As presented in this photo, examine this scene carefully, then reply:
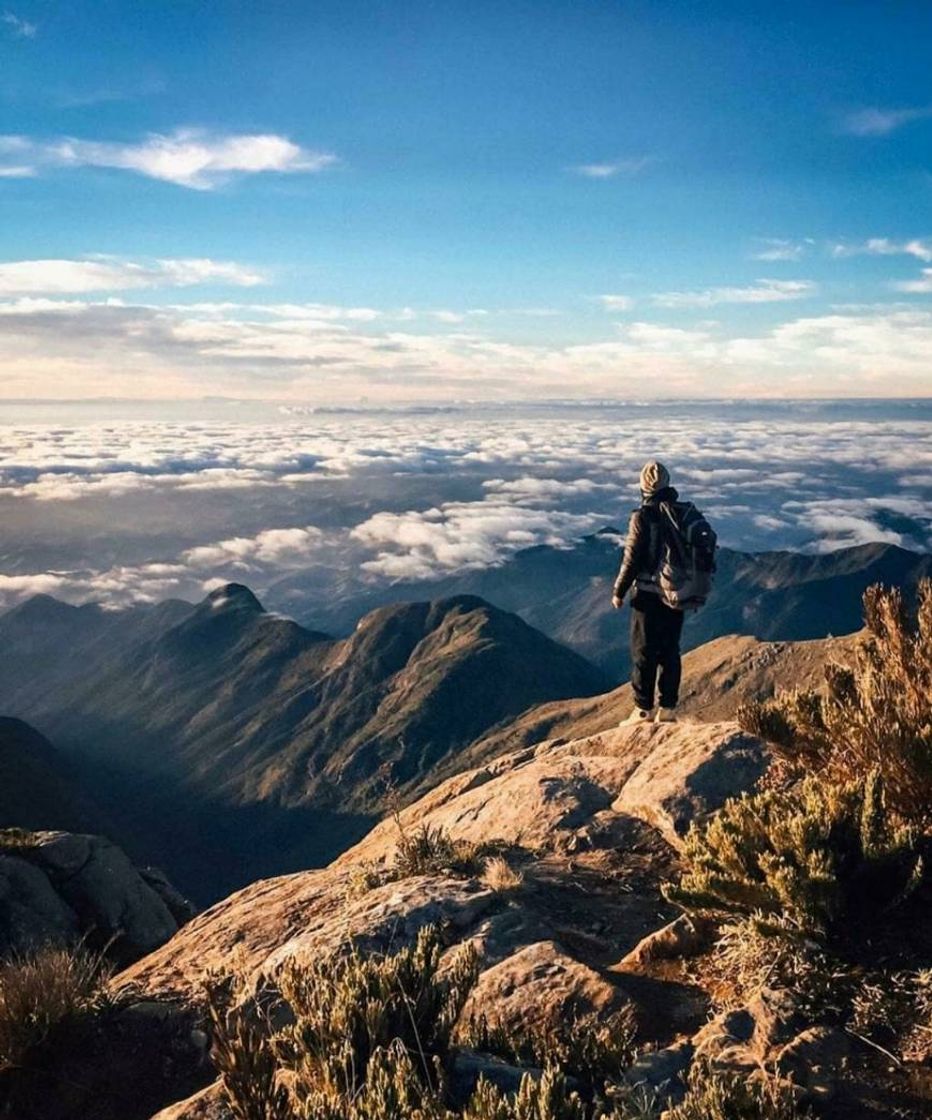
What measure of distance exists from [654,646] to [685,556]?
5.12 ft

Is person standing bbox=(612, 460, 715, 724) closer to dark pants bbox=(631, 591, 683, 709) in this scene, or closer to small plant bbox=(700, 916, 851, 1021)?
dark pants bbox=(631, 591, 683, 709)

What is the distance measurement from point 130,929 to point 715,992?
72.5 ft

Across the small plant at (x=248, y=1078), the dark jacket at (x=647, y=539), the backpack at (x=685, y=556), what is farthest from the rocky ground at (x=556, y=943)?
the dark jacket at (x=647, y=539)

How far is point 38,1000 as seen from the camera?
5.17 m

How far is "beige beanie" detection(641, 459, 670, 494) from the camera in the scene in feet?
35.7

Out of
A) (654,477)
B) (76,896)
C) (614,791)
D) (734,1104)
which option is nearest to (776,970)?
(734,1104)

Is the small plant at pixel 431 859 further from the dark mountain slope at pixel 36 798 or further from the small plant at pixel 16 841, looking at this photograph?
the dark mountain slope at pixel 36 798

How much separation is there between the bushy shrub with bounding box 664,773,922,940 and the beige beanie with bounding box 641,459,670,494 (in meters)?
6.00

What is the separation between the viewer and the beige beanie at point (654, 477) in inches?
428

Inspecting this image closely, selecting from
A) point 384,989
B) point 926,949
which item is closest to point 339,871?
point 384,989

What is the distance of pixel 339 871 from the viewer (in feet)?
29.4

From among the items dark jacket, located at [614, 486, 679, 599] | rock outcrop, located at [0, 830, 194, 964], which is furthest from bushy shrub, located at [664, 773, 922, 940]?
rock outcrop, located at [0, 830, 194, 964]

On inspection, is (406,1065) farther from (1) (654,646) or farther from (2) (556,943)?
(1) (654,646)

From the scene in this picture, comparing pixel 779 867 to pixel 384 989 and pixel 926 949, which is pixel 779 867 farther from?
pixel 384 989
